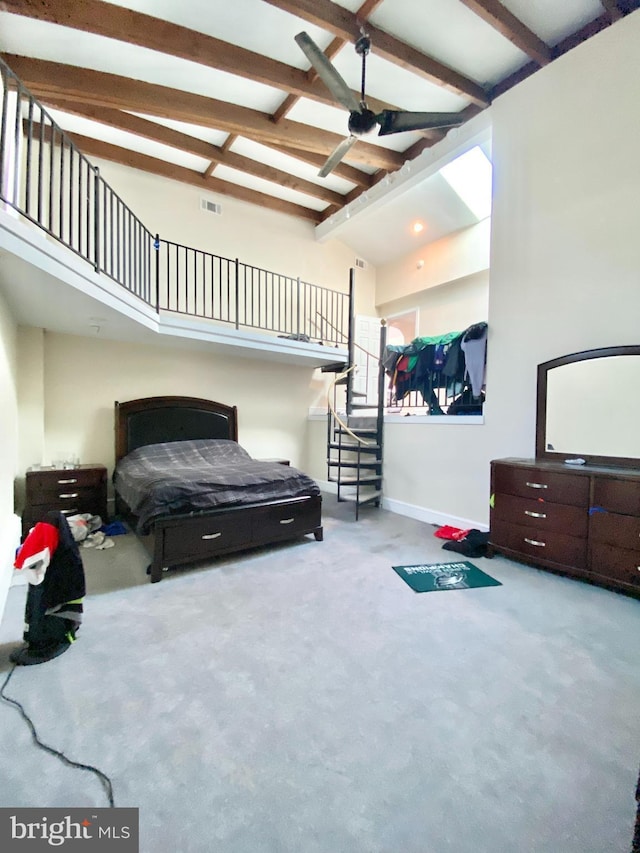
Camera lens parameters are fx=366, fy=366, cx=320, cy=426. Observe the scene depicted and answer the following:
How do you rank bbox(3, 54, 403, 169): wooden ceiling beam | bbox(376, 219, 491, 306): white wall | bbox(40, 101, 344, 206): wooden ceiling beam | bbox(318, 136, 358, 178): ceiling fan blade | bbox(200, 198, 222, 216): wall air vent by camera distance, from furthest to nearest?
bbox(376, 219, 491, 306): white wall → bbox(200, 198, 222, 216): wall air vent → bbox(40, 101, 344, 206): wooden ceiling beam → bbox(3, 54, 403, 169): wooden ceiling beam → bbox(318, 136, 358, 178): ceiling fan blade

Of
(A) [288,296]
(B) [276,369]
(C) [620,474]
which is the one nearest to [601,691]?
(C) [620,474]

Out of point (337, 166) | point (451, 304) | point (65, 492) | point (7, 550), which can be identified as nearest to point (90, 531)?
point (65, 492)

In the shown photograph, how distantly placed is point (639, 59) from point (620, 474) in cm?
308

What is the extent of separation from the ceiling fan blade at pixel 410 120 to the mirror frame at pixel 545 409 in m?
2.21

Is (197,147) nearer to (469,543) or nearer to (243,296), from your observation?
(243,296)

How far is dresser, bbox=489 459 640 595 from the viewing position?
7.77 ft

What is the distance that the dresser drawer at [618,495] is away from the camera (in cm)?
233

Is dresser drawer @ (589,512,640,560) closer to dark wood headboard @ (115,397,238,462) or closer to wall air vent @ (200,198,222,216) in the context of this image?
dark wood headboard @ (115,397,238,462)

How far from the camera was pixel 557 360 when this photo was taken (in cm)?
315

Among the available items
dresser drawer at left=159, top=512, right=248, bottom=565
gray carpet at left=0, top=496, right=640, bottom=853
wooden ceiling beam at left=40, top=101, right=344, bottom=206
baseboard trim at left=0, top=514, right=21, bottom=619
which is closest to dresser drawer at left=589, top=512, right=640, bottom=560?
gray carpet at left=0, top=496, right=640, bottom=853

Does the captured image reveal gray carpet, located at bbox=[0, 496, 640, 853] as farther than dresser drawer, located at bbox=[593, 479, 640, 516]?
No

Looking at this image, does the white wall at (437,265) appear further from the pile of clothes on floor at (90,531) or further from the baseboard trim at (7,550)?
the baseboard trim at (7,550)

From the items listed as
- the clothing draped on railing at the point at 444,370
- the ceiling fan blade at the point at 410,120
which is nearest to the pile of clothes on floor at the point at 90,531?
the clothing draped on railing at the point at 444,370

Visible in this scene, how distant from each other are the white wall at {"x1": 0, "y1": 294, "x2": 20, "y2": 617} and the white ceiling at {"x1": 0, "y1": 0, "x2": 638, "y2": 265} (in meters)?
2.44
